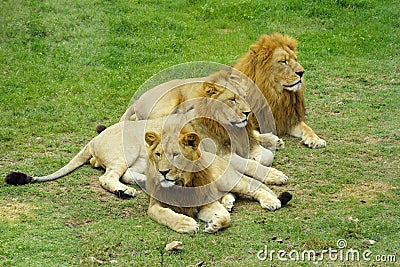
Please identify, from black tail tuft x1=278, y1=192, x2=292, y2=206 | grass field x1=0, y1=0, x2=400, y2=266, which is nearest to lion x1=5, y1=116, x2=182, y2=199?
grass field x1=0, y1=0, x2=400, y2=266

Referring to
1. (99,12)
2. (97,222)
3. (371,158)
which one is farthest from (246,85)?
(99,12)

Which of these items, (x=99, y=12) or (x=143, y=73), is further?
(x=99, y=12)

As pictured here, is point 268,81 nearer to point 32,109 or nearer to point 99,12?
point 32,109

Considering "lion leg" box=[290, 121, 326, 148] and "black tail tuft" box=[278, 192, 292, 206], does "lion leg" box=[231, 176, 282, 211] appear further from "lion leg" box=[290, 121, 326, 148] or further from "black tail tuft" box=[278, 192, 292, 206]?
"lion leg" box=[290, 121, 326, 148]

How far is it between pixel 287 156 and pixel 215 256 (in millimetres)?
2280

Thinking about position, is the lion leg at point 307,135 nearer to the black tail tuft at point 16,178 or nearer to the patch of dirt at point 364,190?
the patch of dirt at point 364,190

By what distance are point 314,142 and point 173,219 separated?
2368 millimetres

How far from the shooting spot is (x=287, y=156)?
7414 millimetres

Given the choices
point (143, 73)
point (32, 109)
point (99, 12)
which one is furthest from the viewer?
point (99, 12)

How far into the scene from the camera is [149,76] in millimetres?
10086

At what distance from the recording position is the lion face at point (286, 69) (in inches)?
302

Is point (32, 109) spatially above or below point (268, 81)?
below

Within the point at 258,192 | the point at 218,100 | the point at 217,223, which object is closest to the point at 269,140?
the point at 218,100

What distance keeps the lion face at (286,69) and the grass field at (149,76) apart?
0.62 meters
